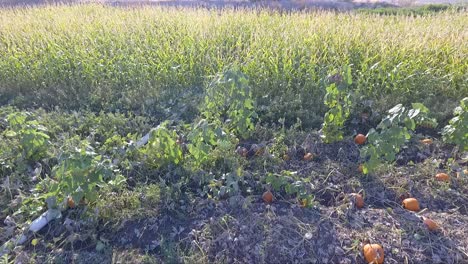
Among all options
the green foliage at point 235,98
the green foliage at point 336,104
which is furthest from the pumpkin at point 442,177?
the green foliage at point 235,98

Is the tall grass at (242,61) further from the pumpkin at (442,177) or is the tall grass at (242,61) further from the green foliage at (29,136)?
the green foliage at (29,136)

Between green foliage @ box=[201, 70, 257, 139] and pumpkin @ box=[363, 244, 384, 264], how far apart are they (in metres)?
1.33

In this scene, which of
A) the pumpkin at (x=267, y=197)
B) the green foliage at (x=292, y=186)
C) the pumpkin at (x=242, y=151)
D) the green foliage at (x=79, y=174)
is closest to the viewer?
the green foliage at (x=79, y=174)

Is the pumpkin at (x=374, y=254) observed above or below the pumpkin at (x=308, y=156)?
below

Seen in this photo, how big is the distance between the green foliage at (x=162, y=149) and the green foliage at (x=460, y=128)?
80.0 inches

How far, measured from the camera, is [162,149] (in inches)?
115

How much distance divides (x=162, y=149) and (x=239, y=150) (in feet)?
2.11

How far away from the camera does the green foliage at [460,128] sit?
287 centimetres

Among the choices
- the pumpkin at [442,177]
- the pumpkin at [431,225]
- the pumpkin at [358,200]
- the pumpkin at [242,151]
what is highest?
the pumpkin at [242,151]

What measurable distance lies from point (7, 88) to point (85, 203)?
270cm

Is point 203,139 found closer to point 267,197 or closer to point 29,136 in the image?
point 267,197

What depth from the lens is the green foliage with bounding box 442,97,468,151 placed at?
113 inches

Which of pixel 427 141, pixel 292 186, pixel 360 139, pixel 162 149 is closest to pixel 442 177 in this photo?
pixel 427 141

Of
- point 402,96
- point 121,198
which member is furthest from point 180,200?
point 402,96
